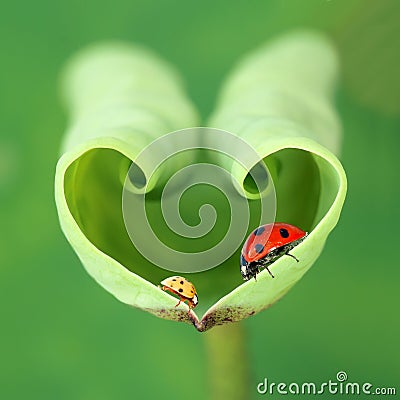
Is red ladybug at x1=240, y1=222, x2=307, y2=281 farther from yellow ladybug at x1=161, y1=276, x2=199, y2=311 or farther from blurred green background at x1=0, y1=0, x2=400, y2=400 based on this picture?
blurred green background at x1=0, y1=0, x2=400, y2=400

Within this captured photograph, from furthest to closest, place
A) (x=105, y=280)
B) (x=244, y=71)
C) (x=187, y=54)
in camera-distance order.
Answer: (x=187, y=54) → (x=244, y=71) → (x=105, y=280)

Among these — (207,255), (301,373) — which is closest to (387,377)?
(301,373)

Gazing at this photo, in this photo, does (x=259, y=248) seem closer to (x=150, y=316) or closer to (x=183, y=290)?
(x=183, y=290)

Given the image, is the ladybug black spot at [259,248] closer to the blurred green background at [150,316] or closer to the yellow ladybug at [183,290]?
the yellow ladybug at [183,290]

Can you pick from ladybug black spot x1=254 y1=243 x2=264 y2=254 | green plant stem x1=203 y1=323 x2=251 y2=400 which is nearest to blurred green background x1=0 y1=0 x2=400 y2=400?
green plant stem x1=203 y1=323 x2=251 y2=400

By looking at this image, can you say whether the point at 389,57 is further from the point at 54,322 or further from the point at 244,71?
the point at 54,322

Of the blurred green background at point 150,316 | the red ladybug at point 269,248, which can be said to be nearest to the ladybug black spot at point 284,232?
the red ladybug at point 269,248
